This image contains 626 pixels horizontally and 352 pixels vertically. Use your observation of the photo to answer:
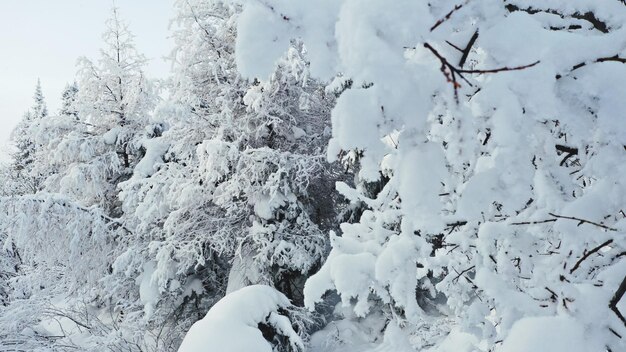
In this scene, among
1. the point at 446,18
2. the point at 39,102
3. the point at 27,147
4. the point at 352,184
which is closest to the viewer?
the point at 446,18

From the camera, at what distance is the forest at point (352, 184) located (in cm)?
120

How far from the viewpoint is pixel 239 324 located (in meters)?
4.92

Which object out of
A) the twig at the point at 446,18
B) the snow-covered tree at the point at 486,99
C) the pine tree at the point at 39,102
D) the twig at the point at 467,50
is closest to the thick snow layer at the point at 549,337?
the snow-covered tree at the point at 486,99

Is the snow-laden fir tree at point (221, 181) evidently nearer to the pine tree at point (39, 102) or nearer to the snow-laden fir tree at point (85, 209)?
the snow-laden fir tree at point (85, 209)

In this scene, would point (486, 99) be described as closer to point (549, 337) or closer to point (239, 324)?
point (549, 337)

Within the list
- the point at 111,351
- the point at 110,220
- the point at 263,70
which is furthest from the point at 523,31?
the point at 110,220

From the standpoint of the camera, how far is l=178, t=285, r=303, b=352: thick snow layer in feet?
14.7

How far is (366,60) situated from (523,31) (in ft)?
1.79

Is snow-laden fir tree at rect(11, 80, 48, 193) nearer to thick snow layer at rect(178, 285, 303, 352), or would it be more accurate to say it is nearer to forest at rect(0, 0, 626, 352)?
forest at rect(0, 0, 626, 352)

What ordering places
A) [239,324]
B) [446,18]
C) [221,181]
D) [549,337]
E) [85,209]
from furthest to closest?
1. [221,181]
2. [85,209]
3. [239,324]
4. [549,337]
5. [446,18]

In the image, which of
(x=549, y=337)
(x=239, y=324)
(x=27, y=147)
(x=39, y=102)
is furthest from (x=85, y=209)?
(x=39, y=102)

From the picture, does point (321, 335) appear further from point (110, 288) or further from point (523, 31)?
point (523, 31)

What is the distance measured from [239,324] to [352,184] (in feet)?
25.2

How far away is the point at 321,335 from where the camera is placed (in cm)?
1030
